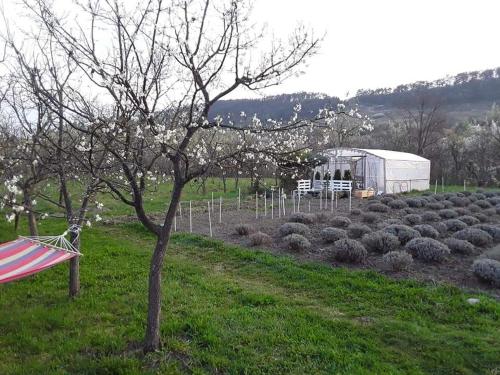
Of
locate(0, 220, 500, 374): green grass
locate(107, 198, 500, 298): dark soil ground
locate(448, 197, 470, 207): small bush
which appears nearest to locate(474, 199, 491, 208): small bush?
locate(448, 197, 470, 207): small bush

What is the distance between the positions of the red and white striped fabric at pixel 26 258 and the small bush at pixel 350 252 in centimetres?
439

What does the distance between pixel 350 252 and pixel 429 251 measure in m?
1.28

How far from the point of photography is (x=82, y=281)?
629 cm

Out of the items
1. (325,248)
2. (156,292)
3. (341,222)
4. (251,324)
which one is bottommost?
(251,324)

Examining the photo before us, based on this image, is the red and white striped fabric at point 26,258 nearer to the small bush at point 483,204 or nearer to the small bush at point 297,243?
the small bush at point 297,243

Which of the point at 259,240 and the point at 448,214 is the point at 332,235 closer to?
the point at 259,240

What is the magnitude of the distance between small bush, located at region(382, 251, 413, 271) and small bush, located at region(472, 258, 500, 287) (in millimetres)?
917

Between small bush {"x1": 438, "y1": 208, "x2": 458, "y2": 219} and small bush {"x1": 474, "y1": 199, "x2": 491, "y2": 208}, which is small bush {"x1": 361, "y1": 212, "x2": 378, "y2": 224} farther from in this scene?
small bush {"x1": 474, "y1": 199, "x2": 491, "y2": 208}

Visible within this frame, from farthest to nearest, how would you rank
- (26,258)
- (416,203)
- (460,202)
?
(460,202) → (416,203) → (26,258)

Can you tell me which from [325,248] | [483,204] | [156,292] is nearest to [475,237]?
[325,248]

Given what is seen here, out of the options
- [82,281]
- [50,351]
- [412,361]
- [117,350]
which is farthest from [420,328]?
[82,281]

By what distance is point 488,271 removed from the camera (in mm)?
5945

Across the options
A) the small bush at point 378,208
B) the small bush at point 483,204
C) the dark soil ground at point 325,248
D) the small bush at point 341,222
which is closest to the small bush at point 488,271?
the dark soil ground at point 325,248

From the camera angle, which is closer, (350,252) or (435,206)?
(350,252)
